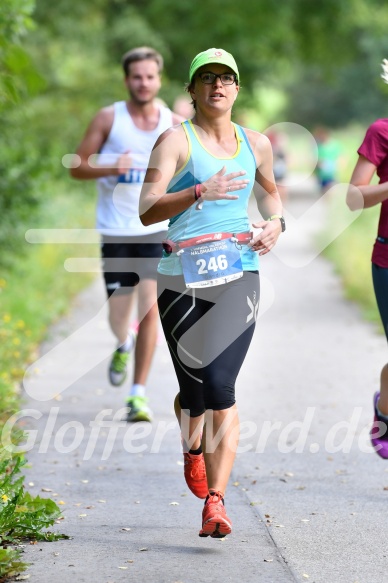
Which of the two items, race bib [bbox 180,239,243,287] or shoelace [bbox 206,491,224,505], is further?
race bib [bbox 180,239,243,287]

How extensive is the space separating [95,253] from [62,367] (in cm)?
791

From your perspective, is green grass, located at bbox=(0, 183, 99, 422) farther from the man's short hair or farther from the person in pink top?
the person in pink top

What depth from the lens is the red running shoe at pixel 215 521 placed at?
467cm

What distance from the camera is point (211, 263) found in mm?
4922

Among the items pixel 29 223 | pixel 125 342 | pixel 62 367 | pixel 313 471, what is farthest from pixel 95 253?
pixel 313 471

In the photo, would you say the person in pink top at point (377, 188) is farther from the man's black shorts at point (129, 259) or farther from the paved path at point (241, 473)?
the man's black shorts at point (129, 259)

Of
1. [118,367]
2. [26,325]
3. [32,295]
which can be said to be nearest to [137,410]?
[118,367]

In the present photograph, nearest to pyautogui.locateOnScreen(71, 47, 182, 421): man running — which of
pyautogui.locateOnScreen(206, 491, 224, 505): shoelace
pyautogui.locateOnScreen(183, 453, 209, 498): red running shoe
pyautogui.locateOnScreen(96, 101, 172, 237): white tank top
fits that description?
pyautogui.locateOnScreen(96, 101, 172, 237): white tank top

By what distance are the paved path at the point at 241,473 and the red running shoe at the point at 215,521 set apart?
0.11 m

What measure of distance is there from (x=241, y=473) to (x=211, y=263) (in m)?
1.86

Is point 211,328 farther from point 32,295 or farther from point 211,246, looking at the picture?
point 32,295

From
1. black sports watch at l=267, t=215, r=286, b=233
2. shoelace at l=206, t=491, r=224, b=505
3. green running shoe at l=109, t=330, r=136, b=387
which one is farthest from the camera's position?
green running shoe at l=109, t=330, r=136, b=387

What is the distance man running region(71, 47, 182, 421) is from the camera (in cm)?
763

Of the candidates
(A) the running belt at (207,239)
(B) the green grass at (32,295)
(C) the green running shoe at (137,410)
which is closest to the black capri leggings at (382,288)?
(A) the running belt at (207,239)
